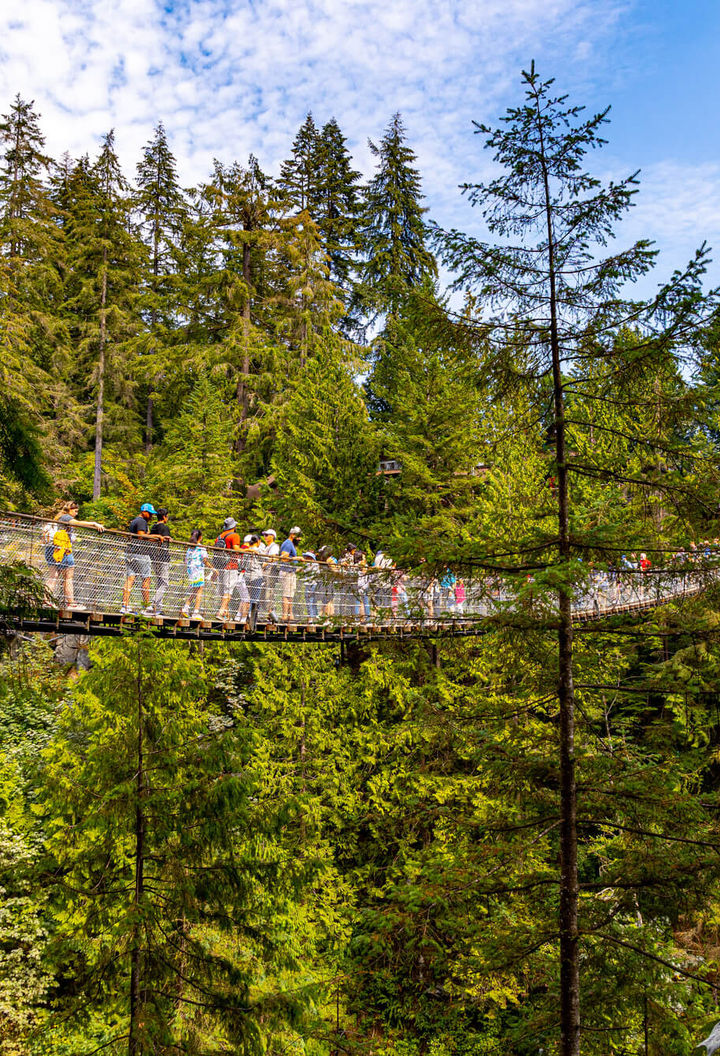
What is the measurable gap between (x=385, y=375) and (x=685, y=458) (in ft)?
38.7

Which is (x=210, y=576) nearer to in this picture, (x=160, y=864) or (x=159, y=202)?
(x=160, y=864)

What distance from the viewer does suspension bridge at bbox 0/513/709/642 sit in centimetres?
393

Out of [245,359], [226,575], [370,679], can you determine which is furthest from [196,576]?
[245,359]

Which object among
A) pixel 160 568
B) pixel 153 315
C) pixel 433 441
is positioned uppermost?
pixel 153 315

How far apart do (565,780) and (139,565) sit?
4.90 m

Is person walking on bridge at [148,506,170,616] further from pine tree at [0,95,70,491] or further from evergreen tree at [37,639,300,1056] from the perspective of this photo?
pine tree at [0,95,70,491]

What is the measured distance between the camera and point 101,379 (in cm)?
1827

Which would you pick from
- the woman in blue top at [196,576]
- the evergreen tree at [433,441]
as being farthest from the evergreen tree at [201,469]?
the woman in blue top at [196,576]

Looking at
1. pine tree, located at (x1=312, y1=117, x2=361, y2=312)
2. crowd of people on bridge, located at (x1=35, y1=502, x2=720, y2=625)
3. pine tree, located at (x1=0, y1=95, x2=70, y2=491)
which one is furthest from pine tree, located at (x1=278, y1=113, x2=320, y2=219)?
crowd of people on bridge, located at (x1=35, y1=502, x2=720, y2=625)

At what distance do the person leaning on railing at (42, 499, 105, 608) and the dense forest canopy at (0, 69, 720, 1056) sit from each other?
42 centimetres

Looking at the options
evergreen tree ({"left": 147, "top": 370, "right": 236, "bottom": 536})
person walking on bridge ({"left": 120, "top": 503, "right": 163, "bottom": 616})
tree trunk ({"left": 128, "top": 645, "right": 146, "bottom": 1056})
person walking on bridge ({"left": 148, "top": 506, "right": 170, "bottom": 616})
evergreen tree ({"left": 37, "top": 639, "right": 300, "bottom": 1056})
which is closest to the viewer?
tree trunk ({"left": 128, "top": 645, "right": 146, "bottom": 1056})

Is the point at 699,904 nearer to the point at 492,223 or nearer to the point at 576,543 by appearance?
the point at 576,543

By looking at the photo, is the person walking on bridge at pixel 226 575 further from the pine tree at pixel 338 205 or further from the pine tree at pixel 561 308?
the pine tree at pixel 338 205

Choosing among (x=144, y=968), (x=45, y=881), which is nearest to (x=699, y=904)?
(x=144, y=968)
